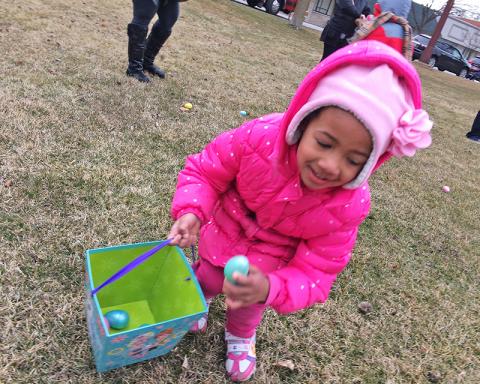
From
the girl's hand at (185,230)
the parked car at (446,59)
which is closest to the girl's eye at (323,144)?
the girl's hand at (185,230)

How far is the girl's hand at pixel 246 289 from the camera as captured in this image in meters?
1.20

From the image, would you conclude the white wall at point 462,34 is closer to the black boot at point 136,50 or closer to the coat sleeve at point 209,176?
the black boot at point 136,50

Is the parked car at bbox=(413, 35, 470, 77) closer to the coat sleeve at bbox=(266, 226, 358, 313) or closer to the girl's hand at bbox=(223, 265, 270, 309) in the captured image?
the coat sleeve at bbox=(266, 226, 358, 313)

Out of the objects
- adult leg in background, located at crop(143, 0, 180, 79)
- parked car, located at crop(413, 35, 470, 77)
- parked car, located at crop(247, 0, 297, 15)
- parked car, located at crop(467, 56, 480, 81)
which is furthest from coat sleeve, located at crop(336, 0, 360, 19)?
parked car, located at crop(467, 56, 480, 81)

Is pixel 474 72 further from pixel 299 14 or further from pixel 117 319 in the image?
pixel 117 319

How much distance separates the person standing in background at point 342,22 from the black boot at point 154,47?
5.75 ft

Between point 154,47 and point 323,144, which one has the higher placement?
point 323,144

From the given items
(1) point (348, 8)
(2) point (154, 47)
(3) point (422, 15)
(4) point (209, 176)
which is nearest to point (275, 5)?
(1) point (348, 8)

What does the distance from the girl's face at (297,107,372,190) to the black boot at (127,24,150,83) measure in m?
2.88

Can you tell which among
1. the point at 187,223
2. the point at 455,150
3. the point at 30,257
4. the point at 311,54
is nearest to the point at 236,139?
the point at 187,223

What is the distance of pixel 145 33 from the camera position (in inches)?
147

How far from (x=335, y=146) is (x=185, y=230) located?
57 centimetres

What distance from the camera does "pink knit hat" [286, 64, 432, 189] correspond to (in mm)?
1139

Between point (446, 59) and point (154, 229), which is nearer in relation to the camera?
point (154, 229)
